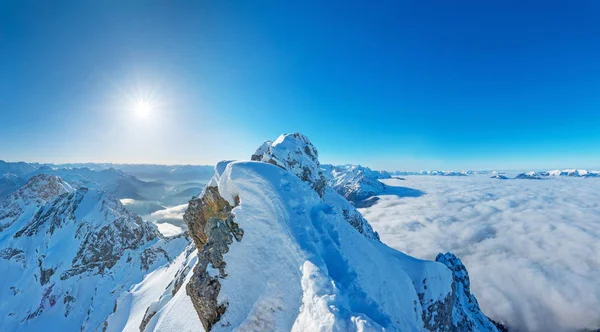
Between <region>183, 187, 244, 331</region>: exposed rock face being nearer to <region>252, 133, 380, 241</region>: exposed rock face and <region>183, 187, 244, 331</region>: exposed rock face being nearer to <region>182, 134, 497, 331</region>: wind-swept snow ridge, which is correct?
<region>182, 134, 497, 331</region>: wind-swept snow ridge

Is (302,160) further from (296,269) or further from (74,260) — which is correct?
(74,260)

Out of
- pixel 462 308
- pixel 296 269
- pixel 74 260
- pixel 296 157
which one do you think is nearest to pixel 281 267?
pixel 296 269

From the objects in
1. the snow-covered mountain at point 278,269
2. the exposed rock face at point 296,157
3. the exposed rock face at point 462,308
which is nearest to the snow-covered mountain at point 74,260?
the exposed rock face at point 296,157

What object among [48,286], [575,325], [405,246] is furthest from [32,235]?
[575,325]

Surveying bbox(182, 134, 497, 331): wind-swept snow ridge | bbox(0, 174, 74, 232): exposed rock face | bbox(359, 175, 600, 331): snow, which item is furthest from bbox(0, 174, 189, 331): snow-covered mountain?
bbox(359, 175, 600, 331): snow

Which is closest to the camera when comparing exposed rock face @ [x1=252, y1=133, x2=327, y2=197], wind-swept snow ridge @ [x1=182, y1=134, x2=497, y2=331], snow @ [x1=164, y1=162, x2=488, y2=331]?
snow @ [x1=164, y1=162, x2=488, y2=331]

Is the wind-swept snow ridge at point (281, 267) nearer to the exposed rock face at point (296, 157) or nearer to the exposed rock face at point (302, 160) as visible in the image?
the exposed rock face at point (302, 160)

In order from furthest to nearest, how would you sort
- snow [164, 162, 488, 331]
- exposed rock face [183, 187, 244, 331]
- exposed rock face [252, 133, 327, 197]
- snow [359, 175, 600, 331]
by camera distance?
snow [359, 175, 600, 331] < exposed rock face [252, 133, 327, 197] < exposed rock face [183, 187, 244, 331] < snow [164, 162, 488, 331]
